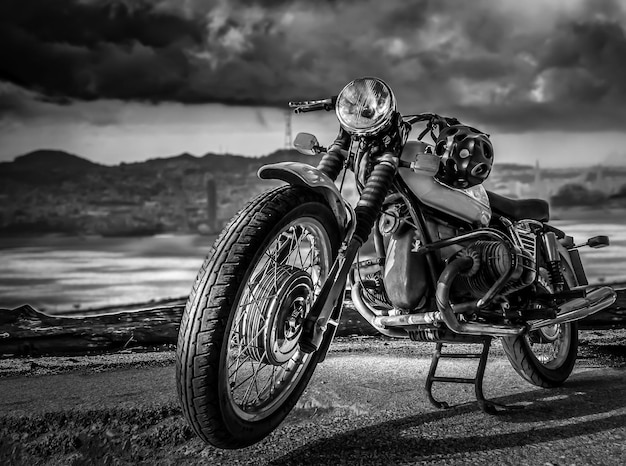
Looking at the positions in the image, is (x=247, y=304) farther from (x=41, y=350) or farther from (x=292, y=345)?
(x=41, y=350)

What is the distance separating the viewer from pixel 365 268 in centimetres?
224

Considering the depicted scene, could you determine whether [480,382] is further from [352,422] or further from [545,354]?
[545,354]

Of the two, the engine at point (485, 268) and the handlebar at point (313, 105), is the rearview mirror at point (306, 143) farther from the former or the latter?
the engine at point (485, 268)

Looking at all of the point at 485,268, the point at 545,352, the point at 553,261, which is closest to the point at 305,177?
the point at 485,268

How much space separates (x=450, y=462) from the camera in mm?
1765

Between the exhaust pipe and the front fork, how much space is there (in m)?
0.85

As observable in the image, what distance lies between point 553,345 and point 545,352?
0.05m

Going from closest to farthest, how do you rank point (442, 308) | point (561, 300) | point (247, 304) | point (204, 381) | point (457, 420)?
1. point (204, 381)
2. point (247, 304)
3. point (442, 308)
4. point (457, 420)
5. point (561, 300)

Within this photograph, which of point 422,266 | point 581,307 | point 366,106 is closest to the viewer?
point 366,106

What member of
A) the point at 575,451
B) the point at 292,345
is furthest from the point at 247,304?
the point at 575,451

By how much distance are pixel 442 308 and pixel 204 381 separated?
86 centimetres

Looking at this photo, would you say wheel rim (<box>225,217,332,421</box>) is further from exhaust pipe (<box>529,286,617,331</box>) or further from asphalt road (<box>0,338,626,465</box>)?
exhaust pipe (<box>529,286,617,331</box>)

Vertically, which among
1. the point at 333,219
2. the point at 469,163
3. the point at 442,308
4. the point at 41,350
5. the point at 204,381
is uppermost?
the point at 469,163

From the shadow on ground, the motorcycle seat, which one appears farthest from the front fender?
the motorcycle seat
